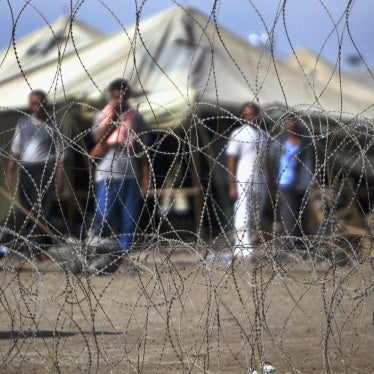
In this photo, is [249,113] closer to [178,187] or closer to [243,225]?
[243,225]

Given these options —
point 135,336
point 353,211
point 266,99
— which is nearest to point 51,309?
point 135,336

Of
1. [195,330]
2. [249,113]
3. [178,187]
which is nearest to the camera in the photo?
[195,330]

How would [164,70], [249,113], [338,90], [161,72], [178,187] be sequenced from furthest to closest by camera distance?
[338,90] → [161,72] → [164,70] → [178,187] → [249,113]

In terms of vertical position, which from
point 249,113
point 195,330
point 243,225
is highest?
point 249,113

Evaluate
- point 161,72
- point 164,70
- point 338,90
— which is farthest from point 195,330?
point 338,90

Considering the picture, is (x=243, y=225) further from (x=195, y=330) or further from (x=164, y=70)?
(x=164, y=70)

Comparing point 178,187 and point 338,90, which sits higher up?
point 338,90

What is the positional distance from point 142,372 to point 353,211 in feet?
29.5

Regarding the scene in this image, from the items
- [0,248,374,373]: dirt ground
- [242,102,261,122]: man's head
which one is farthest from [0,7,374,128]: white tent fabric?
[0,248,374,373]: dirt ground

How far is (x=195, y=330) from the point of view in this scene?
6848 millimetres

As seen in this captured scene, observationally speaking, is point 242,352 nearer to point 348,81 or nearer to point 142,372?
point 142,372

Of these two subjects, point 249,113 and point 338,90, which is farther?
point 338,90

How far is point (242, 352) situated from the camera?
239 inches

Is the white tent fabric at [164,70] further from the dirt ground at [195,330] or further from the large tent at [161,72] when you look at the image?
the dirt ground at [195,330]
